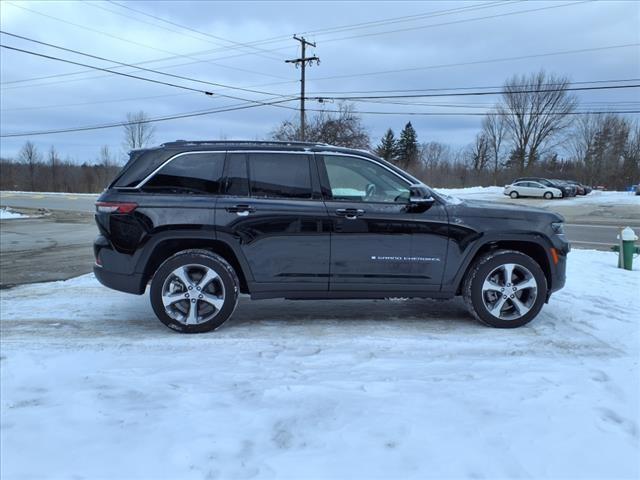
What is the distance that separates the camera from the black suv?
15.0ft

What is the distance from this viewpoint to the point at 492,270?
15.5 feet

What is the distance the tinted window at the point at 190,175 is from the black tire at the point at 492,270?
105 inches

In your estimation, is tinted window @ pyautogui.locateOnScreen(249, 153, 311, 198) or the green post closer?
tinted window @ pyautogui.locateOnScreen(249, 153, 311, 198)

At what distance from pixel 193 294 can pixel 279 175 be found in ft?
4.58

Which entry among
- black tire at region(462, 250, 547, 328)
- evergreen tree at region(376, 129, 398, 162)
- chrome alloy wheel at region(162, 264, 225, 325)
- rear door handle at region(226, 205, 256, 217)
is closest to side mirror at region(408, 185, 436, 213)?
black tire at region(462, 250, 547, 328)

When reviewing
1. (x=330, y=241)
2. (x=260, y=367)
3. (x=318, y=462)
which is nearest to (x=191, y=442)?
(x=318, y=462)

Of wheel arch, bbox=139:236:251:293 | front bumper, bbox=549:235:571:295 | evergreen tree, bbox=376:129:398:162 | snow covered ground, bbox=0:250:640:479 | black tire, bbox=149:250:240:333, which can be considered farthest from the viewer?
evergreen tree, bbox=376:129:398:162

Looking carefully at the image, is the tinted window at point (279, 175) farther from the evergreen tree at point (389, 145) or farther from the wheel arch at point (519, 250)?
the evergreen tree at point (389, 145)

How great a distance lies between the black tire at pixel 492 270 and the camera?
473 cm

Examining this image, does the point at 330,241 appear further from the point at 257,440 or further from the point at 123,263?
the point at 257,440

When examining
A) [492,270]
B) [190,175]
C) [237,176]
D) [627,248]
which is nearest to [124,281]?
[190,175]

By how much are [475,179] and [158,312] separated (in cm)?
7403

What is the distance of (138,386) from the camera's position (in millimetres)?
3334

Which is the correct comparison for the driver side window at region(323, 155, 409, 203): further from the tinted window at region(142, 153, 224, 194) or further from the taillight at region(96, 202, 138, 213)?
the taillight at region(96, 202, 138, 213)
